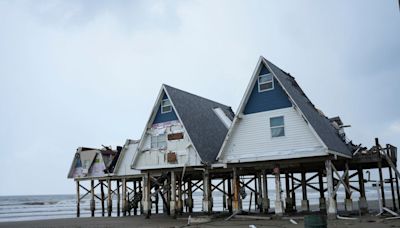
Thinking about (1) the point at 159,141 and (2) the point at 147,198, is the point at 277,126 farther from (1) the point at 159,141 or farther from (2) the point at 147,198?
(2) the point at 147,198

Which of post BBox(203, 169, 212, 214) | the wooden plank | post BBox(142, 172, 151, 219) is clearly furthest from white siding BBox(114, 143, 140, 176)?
post BBox(203, 169, 212, 214)

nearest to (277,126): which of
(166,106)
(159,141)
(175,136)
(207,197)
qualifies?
(207,197)

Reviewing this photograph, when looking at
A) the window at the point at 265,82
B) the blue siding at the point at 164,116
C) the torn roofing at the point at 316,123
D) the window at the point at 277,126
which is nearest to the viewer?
the torn roofing at the point at 316,123

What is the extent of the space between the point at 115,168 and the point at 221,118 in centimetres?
1085

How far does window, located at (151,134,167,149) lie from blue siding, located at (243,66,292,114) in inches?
270

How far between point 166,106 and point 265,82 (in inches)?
310

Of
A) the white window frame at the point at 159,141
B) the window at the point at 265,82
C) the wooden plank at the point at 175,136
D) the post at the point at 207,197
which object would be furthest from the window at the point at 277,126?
the white window frame at the point at 159,141

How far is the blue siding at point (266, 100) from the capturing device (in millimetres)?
21844

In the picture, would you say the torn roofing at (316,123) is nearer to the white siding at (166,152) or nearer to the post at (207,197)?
the white siding at (166,152)

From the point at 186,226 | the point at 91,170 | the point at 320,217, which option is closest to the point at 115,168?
the point at 91,170

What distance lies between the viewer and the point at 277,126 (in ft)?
71.4

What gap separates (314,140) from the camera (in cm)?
2045

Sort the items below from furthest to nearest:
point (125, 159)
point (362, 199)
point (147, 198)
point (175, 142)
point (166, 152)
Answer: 1. point (125, 159)
2. point (147, 198)
3. point (166, 152)
4. point (175, 142)
5. point (362, 199)

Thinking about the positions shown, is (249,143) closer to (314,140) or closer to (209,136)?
(314,140)
